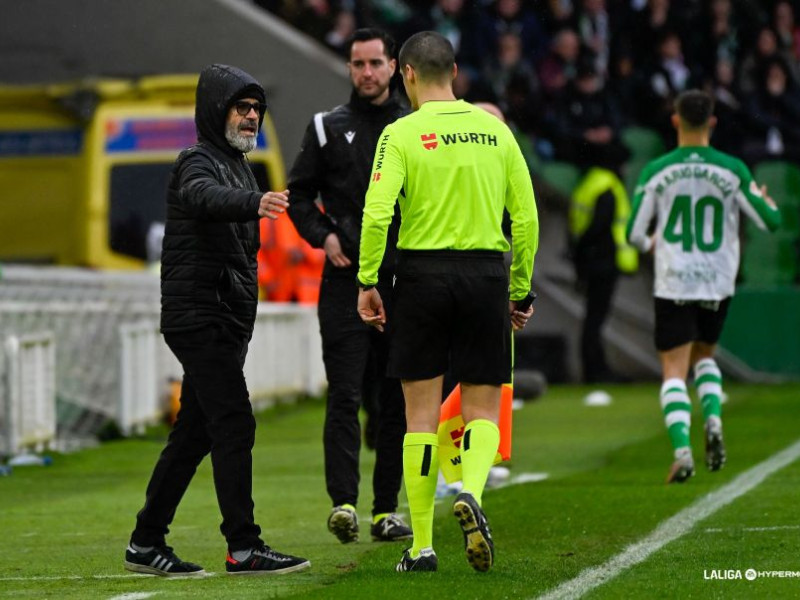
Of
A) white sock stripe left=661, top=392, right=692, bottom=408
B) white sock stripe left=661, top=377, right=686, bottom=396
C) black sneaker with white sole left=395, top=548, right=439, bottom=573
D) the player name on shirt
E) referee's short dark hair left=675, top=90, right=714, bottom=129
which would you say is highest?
referee's short dark hair left=675, top=90, right=714, bottom=129

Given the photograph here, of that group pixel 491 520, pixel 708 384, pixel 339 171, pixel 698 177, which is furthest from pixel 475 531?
pixel 708 384

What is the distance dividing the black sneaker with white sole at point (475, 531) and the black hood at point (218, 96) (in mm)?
1863

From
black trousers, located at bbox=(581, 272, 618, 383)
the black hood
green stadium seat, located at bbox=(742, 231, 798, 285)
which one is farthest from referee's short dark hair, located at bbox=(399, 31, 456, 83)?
green stadium seat, located at bbox=(742, 231, 798, 285)

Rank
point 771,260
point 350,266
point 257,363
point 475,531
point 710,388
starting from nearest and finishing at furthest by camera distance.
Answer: point 475,531, point 350,266, point 710,388, point 257,363, point 771,260

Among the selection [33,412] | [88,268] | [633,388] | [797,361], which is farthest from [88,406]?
[797,361]

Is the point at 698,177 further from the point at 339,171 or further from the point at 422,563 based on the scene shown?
the point at 422,563

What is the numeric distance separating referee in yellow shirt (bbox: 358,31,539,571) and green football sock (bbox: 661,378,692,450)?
4.00m

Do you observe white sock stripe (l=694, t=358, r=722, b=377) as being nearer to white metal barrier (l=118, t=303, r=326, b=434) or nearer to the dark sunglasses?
the dark sunglasses

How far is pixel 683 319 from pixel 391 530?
3248 millimetres

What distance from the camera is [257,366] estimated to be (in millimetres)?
18344

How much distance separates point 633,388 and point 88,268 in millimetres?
6036

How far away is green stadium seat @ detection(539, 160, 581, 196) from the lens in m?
23.2

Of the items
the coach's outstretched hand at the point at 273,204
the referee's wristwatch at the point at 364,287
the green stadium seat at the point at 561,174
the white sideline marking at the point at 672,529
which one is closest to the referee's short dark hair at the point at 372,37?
the referee's wristwatch at the point at 364,287

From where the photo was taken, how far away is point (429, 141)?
7.54 meters
